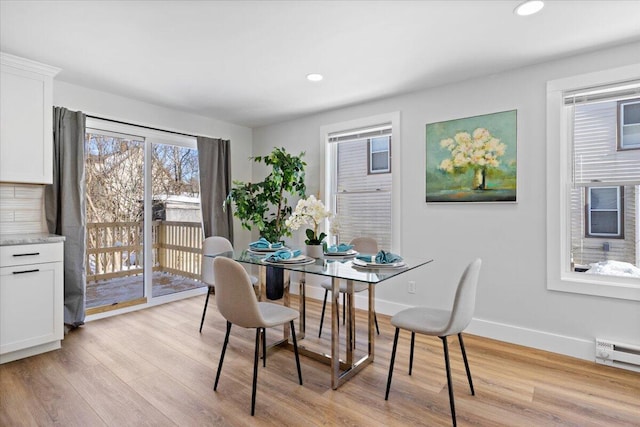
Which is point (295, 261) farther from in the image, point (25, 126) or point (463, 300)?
point (25, 126)

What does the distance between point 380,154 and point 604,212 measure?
6.94 ft

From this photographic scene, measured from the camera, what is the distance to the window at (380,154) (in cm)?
383

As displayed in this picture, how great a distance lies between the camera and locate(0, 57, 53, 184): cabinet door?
270cm

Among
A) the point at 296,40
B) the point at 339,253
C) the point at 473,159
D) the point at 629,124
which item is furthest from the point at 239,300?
the point at 629,124

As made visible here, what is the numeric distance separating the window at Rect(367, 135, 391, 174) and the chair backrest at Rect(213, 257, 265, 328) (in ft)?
7.91

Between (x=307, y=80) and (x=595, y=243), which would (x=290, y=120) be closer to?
(x=307, y=80)

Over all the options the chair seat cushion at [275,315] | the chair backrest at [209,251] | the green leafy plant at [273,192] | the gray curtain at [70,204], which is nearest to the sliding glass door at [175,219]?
the green leafy plant at [273,192]

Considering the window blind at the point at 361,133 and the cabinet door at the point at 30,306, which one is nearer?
the cabinet door at the point at 30,306

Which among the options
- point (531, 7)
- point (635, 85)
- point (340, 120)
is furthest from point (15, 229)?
point (635, 85)

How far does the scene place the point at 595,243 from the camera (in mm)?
2686

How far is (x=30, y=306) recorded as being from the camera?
2.65 metres

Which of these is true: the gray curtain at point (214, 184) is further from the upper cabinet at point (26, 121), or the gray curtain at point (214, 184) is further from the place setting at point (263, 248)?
the place setting at point (263, 248)

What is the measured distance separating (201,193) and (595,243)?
420 centimetres

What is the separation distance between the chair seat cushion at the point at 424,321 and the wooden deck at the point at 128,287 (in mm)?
3247
